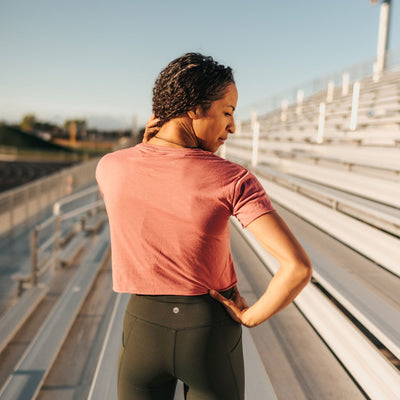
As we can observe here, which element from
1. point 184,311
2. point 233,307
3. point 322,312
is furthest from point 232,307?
point 322,312

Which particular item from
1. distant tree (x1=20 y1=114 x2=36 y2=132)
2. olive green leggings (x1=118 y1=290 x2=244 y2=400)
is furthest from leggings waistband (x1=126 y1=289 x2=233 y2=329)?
distant tree (x1=20 y1=114 x2=36 y2=132)

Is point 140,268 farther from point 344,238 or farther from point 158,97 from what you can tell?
point 344,238

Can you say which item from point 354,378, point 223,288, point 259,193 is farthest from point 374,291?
point 259,193

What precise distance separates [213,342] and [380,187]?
211 cm

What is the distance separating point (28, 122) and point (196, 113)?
4210 inches

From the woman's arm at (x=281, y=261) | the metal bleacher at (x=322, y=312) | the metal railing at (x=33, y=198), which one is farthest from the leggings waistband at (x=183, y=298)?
the metal railing at (x=33, y=198)

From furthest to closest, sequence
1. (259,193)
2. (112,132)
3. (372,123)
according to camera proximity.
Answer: (112,132) → (372,123) → (259,193)

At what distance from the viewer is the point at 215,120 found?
0.84 meters

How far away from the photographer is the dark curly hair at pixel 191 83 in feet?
2.62

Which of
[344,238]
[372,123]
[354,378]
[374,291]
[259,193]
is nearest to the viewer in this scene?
[259,193]

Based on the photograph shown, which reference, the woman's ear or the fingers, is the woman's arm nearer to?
the fingers

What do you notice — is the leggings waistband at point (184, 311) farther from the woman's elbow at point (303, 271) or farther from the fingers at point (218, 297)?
the woman's elbow at point (303, 271)

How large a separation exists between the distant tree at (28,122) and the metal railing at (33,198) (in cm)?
9296

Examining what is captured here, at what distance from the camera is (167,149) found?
0.81 metres
